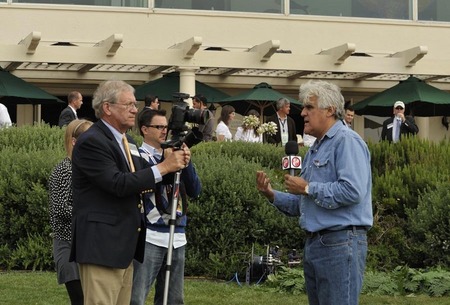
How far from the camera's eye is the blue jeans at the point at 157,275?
293 inches

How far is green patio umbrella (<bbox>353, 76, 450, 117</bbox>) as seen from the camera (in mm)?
23203

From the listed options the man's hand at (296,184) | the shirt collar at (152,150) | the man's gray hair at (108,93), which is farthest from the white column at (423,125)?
the man's gray hair at (108,93)

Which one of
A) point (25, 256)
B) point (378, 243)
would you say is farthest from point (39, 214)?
point (378, 243)

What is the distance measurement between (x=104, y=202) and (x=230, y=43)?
68.3 ft

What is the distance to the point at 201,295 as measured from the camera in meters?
11.1

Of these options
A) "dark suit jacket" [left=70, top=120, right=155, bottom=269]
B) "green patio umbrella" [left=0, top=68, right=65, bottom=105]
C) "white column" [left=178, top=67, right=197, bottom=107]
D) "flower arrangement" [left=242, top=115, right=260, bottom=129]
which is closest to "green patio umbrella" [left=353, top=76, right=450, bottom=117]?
"white column" [left=178, top=67, right=197, bottom=107]

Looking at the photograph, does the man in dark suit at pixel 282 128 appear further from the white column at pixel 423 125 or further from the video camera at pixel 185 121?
the video camera at pixel 185 121

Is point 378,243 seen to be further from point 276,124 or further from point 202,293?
point 276,124

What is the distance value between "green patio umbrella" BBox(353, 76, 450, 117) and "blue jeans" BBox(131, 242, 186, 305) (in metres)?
16.0

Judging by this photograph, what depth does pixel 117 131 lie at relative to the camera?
667 cm

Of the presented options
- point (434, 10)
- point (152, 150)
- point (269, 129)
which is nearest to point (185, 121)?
point (152, 150)

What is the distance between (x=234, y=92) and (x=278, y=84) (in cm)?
122

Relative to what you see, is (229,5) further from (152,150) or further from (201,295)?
(152,150)

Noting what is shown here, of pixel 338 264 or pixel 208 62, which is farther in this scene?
pixel 208 62
